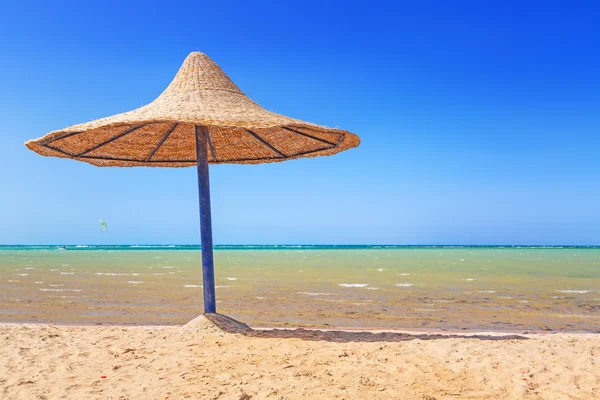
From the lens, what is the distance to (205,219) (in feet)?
19.3

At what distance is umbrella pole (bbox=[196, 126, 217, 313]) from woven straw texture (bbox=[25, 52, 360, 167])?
54cm

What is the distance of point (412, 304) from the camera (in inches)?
378

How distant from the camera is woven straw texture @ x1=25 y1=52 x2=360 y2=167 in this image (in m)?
4.89

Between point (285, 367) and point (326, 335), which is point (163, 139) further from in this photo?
point (285, 367)

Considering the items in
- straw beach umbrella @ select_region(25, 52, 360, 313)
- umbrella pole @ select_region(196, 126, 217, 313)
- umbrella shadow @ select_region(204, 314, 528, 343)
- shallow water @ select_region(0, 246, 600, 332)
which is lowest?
shallow water @ select_region(0, 246, 600, 332)

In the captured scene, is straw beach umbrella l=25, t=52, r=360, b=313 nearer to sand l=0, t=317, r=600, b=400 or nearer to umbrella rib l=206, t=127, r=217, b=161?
umbrella rib l=206, t=127, r=217, b=161

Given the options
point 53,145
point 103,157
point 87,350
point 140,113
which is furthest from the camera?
point 103,157

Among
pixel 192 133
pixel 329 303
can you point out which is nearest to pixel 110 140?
pixel 192 133

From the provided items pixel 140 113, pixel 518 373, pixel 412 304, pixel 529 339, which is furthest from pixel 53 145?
pixel 412 304

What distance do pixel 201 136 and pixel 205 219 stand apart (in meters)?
1.06

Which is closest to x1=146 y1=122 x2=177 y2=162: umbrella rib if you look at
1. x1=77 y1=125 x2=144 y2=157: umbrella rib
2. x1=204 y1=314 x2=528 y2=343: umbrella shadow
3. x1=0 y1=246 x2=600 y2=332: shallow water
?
x1=77 y1=125 x2=144 y2=157: umbrella rib

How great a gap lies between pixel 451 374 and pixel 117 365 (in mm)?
2973

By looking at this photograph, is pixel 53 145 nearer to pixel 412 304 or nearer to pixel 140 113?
pixel 140 113

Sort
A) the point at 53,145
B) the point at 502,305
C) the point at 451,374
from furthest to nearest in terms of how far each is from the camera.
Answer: the point at 502,305 → the point at 53,145 → the point at 451,374
